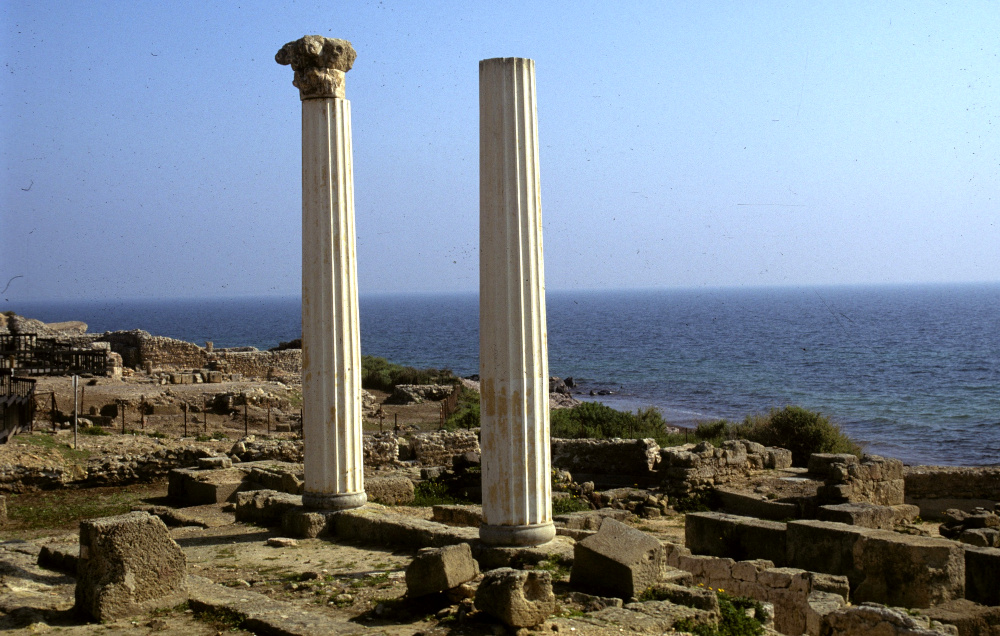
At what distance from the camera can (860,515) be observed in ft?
37.5

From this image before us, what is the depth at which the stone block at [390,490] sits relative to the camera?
1292 cm

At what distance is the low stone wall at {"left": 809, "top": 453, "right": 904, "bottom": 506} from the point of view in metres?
13.3

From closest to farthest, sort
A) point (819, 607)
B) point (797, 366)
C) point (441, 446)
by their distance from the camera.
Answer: point (819, 607)
point (441, 446)
point (797, 366)

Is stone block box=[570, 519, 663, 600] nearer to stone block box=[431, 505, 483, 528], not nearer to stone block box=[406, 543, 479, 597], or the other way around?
stone block box=[406, 543, 479, 597]

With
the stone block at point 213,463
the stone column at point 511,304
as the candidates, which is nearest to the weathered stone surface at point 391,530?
the stone column at point 511,304

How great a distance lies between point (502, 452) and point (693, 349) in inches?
2863

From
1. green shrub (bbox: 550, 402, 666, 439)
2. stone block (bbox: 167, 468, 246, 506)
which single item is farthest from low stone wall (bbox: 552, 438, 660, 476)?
stone block (bbox: 167, 468, 246, 506)

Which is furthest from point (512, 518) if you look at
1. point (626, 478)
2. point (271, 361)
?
point (271, 361)

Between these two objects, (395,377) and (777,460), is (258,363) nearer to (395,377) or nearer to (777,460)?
(395,377)

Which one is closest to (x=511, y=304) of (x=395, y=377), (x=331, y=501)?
(x=331, y=501)

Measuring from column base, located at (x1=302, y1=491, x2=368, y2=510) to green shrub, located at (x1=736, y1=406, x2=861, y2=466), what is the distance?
1257 cm

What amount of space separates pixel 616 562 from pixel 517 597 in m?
1.22

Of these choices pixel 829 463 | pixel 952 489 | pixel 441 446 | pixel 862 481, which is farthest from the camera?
pixel 441 446

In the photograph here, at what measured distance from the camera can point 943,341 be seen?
79.8m
